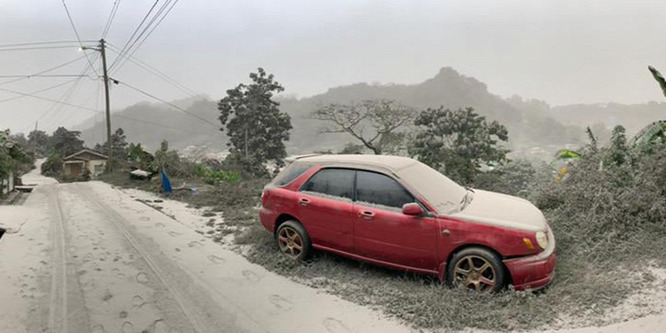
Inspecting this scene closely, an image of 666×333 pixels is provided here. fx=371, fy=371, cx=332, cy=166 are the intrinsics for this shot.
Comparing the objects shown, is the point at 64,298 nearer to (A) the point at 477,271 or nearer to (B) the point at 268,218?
(B) the point at 268,218

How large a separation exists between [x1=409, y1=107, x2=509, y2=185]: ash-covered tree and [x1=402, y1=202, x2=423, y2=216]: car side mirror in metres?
6.28

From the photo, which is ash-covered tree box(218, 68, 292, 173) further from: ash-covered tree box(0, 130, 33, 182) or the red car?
the red car

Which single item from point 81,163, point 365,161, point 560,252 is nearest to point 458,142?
point 560,252

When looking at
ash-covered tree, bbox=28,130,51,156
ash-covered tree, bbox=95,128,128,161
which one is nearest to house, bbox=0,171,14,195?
ash-covered tree, bbox=95,128,128,161

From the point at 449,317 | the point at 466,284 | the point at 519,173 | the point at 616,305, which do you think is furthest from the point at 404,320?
the point at 519,173

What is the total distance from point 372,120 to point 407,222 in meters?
14.3

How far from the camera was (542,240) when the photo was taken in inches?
137

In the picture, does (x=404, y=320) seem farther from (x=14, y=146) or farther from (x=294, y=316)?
(x=14, y=146)

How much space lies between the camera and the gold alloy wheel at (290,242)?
180 inches

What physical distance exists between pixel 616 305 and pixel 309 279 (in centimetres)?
285

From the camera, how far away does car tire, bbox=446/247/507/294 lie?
3422 millimetres

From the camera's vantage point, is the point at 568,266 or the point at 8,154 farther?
the point at 8,154

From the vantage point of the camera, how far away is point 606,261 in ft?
12.7

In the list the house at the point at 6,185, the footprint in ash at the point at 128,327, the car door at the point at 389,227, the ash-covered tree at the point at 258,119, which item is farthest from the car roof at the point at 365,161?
the ash-covered tree at the point at 258,119
